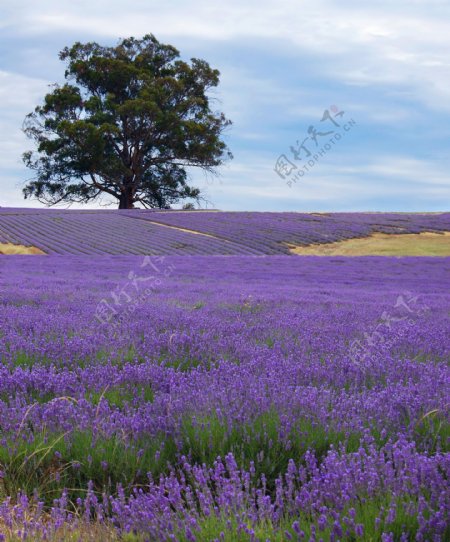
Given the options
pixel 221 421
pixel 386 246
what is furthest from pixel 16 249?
pixel 221 421

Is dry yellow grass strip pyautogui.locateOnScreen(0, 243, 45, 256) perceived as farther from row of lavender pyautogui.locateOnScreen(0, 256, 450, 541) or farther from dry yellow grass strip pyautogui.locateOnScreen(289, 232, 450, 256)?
row of lavender pyautogui.locateOnScreen(0, 256, 450, 541)

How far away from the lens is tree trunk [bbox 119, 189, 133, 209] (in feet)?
161

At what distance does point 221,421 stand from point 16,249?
25.0 m

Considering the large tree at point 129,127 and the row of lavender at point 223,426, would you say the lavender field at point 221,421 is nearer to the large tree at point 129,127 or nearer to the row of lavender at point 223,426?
the row of lavender at point 223,426

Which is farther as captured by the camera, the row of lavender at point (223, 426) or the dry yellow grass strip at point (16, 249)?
the dry yellow grass strip at point (16, 249)

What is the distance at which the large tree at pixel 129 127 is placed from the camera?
1822 inches

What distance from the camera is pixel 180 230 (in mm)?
33719

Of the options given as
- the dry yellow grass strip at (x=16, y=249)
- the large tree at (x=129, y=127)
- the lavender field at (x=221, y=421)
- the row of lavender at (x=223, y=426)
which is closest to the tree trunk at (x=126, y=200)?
the large tree at (x=129, y=127)

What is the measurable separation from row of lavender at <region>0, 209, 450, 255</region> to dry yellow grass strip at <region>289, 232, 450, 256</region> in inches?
26.0

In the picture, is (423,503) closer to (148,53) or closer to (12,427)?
(12,427)

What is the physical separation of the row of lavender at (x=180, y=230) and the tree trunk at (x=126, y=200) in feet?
19.7

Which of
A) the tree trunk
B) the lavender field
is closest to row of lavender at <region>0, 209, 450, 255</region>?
the tree trunk

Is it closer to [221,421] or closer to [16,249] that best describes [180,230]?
[16,249]

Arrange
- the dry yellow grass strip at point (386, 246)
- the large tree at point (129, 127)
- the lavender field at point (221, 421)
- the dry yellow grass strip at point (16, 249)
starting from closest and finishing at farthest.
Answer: the lavender field at point (221, 421), the dry yellow grass strip at point (16, 249), the dry yellow grass strip at point (386, 246), the large tree at point (129, 127)
